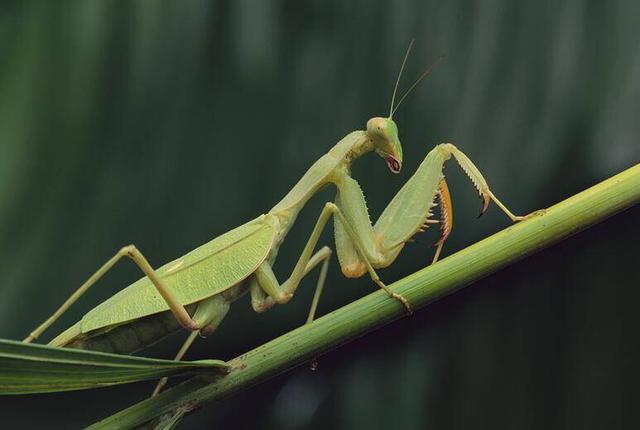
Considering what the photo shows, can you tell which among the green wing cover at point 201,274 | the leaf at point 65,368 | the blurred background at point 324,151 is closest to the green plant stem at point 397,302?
the leaf at point 65,368

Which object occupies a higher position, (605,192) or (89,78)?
(89,78)

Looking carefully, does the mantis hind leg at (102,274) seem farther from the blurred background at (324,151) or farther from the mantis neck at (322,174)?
the mantis neck at (322,174)

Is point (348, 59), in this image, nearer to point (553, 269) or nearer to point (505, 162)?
point (505, 162)

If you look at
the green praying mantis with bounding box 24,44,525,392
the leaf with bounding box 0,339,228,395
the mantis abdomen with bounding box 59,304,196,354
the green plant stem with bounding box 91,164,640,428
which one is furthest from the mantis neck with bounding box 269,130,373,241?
the leaf with bounding box 0,339,228,395

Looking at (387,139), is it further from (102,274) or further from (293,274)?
(102,274)

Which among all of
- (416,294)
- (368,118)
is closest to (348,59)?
(368,118)

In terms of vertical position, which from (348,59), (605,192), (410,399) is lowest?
(410,399)

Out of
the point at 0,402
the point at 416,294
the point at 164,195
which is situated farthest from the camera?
the point at 164,195
